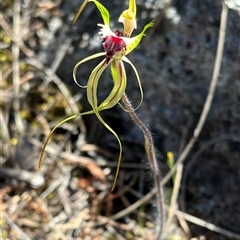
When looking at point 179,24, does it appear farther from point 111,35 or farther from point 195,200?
point 111,35

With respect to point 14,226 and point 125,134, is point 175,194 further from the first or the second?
point 14,226

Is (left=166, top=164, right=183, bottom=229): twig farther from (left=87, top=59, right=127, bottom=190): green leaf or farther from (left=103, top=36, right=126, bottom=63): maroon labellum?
(left=103, top=36, right=126, bottom=63): maroon labellum

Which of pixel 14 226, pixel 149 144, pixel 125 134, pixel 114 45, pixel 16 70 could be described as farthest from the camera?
pixel 16 70

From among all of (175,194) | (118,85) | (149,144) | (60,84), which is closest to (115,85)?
(118,85)

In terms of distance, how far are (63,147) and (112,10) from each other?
0.58 meters

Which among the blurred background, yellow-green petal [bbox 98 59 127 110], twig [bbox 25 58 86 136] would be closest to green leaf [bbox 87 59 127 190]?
yellow-green petal [bbox 98 59 127 110]

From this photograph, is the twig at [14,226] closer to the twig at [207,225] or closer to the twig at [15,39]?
the twig at [207,225]

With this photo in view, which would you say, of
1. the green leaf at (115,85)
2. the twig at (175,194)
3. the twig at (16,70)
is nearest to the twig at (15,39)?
the twig at (16,70)

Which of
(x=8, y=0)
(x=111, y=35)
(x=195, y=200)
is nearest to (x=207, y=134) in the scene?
(x=195, y=200)

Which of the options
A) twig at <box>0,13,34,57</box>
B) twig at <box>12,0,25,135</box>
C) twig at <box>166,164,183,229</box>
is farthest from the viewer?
twig at <box>0,13,34,57</box>

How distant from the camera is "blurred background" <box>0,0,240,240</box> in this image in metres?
1.84

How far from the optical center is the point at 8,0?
2291mm

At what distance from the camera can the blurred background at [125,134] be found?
184cm

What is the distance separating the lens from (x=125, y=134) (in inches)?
80.8
